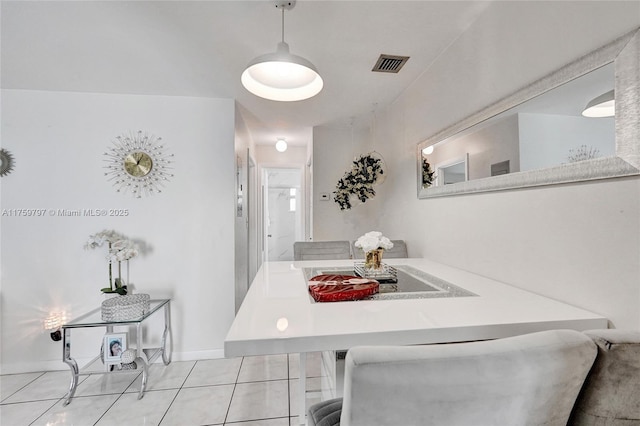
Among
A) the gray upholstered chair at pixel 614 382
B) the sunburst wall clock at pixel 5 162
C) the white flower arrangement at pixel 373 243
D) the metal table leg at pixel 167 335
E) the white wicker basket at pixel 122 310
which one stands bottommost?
the metal table leg at pixel 167 335

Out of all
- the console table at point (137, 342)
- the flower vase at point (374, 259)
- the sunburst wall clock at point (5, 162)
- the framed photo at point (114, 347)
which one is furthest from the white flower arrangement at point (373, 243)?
the sunburst wall clock at point (5, 162)

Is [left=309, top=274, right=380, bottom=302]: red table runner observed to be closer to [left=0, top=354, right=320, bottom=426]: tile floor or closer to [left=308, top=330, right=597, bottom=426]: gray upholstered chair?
[left=308, top=330, right=597, bottom=426]: gray upholstered chair

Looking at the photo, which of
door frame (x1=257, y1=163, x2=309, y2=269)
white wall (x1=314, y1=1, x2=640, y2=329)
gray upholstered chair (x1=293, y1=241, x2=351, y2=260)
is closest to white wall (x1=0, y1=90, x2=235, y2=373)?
gray upholstered chair (x1=293, y1=241, x2=351, y2=260)

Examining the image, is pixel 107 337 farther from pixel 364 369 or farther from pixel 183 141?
pixel 364 369

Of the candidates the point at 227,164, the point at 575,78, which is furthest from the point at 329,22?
the point at 227,164

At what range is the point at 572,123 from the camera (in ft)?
3.47

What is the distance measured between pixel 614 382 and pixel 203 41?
7.59 ft

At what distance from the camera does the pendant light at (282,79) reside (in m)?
1.40

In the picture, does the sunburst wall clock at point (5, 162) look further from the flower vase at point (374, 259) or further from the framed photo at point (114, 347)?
the flower vase at point (374, 259)

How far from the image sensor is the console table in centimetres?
203

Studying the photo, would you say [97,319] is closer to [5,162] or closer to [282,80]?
[5,162]

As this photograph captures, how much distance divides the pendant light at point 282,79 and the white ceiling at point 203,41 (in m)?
0.31

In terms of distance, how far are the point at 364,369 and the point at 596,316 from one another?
94 cm

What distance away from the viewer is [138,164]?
2547mm
